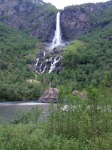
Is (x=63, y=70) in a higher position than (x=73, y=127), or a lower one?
higher

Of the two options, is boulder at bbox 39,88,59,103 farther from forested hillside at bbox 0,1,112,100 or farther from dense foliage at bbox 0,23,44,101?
dense foliage at bbox 0,23,44,101

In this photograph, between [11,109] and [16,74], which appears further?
[16,74]

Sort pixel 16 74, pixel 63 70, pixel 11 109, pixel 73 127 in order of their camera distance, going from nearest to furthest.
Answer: pixel 73 127
pixel 11 109
pixel 16 74
pixel 63 70

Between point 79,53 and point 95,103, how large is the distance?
140m

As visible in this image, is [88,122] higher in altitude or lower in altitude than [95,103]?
lower

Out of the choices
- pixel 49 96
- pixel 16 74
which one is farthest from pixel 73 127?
pixel 16 74

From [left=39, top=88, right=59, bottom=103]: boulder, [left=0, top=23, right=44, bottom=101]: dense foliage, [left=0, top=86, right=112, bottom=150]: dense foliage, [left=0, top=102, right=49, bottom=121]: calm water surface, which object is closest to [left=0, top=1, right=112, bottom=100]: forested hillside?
[left=0, top=23, right=44, bottom=101]: dense foliage

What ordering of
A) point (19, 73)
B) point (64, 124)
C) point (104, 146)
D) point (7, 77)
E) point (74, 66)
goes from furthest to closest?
1. point (74, 66)
2. point (19, 73)
3. point (7, 77)
4. point (64, 124)
5. point (104, 146)

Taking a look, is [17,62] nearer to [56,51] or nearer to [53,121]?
[56,51]

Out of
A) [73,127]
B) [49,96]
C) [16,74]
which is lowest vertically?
[73,127]

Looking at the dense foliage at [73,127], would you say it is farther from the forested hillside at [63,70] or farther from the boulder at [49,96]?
the forested hillside at [63,70]

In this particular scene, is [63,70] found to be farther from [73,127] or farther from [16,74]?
[73,127]

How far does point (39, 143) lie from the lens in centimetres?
2511

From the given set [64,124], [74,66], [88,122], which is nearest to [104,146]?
[88,122]
